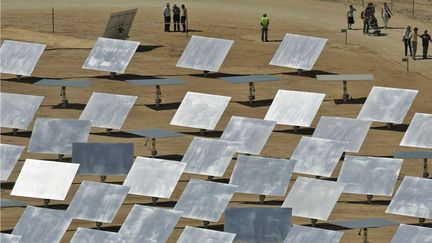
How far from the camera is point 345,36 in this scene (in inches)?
4505

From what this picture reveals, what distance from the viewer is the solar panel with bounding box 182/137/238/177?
3634 inches

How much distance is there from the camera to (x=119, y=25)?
11331cm

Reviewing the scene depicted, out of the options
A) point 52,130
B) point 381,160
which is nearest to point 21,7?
point 52,130

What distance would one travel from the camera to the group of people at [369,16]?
375ft

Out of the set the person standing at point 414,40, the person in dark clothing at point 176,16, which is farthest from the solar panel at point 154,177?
the person in dark clothing at point 176,16

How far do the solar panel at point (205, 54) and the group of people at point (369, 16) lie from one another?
30.3 ft

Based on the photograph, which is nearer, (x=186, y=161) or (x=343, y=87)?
(x=186, y=161)

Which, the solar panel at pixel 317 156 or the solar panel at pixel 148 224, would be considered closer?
the solar panel at pixel 148 224

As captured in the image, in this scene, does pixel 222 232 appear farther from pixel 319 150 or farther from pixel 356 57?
pixel 356 57

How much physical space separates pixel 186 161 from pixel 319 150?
5691 millimetres

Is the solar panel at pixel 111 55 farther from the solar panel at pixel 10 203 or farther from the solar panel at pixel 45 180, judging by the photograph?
the solar panel at pixel 10 203

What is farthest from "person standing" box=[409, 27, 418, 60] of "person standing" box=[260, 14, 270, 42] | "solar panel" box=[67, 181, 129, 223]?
"solar panel" box=[67, 181, 129, 223]

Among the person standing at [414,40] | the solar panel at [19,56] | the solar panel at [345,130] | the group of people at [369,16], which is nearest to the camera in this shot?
the solar panel at [345,130]

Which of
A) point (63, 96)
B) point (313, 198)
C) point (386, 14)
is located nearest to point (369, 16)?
point (386, 14)
